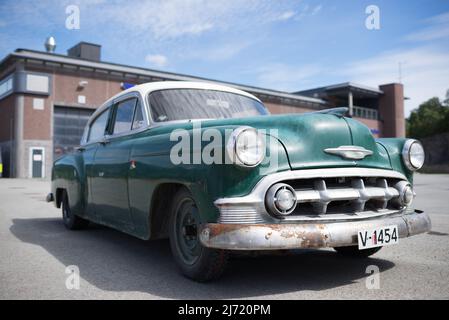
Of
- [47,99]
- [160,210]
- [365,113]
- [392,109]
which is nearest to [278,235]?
[160,210]

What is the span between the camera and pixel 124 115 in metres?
4.75

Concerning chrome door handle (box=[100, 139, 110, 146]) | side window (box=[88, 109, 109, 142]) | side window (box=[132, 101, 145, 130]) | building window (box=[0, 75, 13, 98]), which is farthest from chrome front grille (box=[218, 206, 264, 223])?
building window (box=[0, 75, 13, 98])

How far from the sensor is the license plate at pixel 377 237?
3047mm

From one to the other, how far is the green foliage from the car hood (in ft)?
224

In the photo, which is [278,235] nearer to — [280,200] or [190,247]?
[280,200]

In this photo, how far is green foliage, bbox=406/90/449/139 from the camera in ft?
216

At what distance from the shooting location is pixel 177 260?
3463 millimetres

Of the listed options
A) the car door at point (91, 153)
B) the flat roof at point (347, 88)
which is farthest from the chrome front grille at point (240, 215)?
the flat roof at point (347, 88)

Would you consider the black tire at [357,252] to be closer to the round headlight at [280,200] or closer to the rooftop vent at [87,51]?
the round headlight at [280,200]

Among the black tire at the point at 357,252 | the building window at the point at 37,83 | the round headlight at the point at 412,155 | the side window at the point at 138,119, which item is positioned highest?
the building window at the point at 37,83

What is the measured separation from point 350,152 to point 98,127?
3.41m

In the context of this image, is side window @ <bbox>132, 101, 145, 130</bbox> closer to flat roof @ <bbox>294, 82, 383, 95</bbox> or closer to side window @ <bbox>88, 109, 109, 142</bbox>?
side window @ <bbox>88, 109, 109, 142</bbox>

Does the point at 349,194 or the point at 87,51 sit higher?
the point at 87,51

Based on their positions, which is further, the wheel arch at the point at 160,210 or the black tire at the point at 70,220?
the black tire at the point at 70,220
